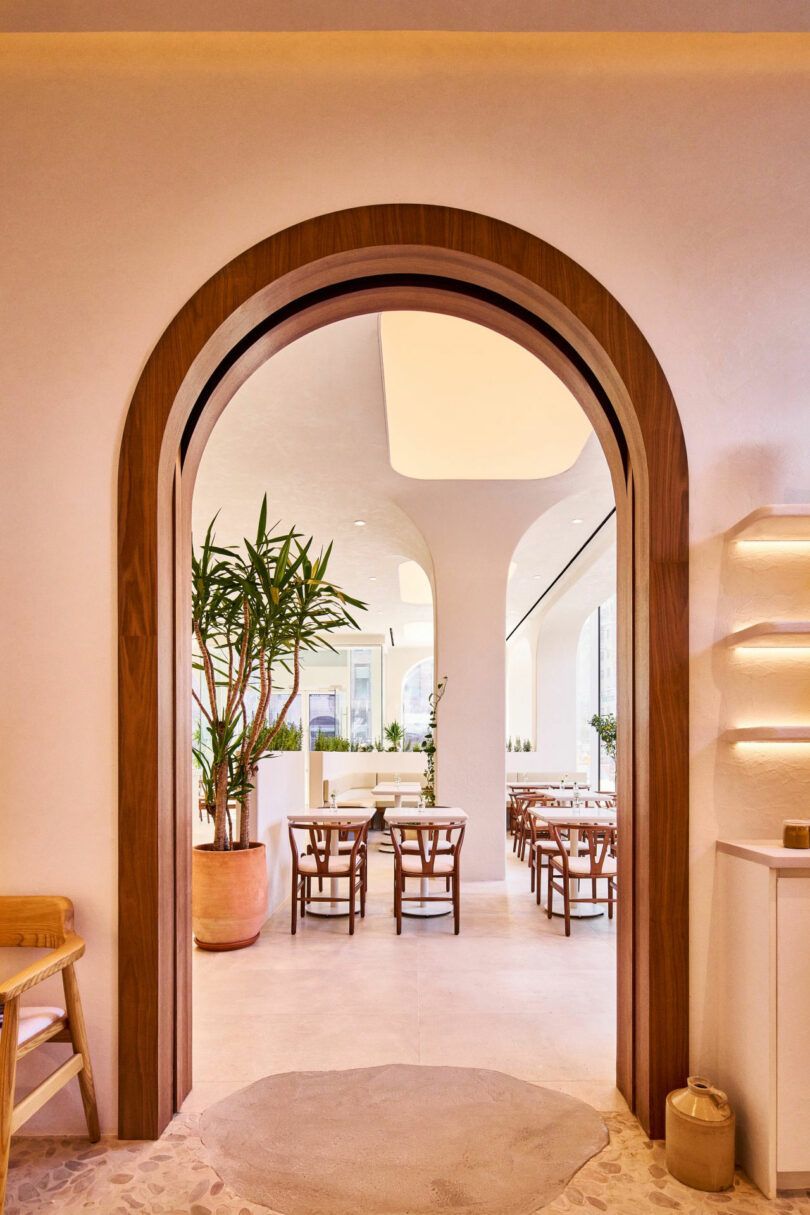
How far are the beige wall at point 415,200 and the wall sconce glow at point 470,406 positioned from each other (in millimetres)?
2420

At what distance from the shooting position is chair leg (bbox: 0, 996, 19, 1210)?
2273 mm

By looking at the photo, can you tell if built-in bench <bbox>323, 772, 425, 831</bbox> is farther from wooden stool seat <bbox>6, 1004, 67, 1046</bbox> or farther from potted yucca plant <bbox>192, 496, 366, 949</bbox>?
wooden stool seat <bbox>6, 1004, 67, 1046</bbox>

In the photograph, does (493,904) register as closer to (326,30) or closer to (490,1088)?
(490,1088)

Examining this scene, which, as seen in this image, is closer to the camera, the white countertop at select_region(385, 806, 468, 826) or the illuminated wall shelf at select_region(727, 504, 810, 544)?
the illuminated wall shelf at select_region(727, 504, 810, 544)

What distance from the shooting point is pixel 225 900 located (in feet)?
17.5

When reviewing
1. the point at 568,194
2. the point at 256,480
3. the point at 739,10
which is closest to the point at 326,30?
the point at 568,194

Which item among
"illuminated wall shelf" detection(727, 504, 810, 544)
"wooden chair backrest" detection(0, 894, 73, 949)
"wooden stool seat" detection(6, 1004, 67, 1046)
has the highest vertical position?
"illuminated wall shelf" detection(727, 504, 810, 544)

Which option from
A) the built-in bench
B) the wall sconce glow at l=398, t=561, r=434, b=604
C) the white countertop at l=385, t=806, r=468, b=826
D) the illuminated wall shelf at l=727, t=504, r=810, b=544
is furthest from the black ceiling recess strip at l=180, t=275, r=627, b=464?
the built-in bench

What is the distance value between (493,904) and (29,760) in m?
4.59

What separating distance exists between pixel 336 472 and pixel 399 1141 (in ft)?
18.1

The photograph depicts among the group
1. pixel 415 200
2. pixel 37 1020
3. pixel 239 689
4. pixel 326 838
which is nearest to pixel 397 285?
pixel 415 200

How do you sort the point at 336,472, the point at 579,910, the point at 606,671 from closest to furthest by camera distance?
the point at 579,910
the point at 336,472
the point at 606,671

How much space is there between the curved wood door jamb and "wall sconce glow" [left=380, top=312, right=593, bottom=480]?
8.13 ft

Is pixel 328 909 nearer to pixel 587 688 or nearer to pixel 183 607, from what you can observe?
pixel 183 607
